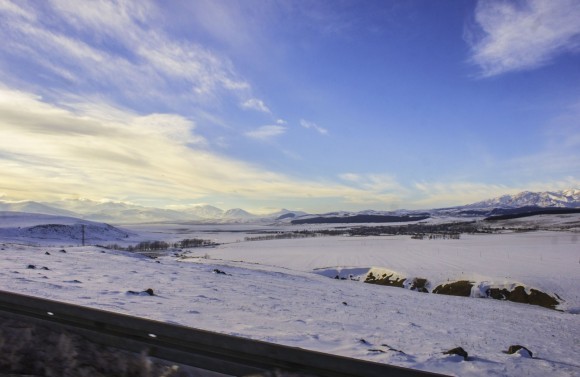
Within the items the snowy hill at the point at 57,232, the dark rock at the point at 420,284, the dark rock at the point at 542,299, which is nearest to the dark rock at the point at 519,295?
the dark rock at the point at 542,299

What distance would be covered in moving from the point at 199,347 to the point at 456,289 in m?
44.1

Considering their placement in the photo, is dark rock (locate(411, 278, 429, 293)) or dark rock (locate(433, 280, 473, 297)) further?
dark rock (locate(411, 278, 429, 293))

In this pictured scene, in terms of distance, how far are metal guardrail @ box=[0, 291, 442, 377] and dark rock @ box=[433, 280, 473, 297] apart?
4295 cm

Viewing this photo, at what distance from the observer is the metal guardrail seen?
136 inches

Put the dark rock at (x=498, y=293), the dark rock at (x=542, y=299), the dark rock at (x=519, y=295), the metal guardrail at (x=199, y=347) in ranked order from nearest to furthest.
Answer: the metal guardrail at (x=199, y=347) → the dark rock at (x=542, y=299) → the dark rock at (x=519, y=295) → the dark rock at (x=498, y=293)

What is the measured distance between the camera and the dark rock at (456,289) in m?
42.2

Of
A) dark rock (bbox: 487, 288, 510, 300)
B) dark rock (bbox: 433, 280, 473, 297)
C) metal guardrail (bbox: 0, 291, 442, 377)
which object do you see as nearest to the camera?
metal guardrail (bbox: 0, 291, 442, 377)

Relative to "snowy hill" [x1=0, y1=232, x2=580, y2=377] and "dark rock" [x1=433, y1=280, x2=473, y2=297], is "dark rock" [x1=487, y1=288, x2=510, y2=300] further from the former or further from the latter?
"snowy hill" [x1=0, y1=232, x2=580, y2=377]

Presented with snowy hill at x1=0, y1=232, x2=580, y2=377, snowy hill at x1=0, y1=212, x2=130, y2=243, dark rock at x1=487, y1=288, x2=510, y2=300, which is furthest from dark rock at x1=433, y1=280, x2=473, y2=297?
snowy hill at x1=0, y1=212, x2=130, y2=243

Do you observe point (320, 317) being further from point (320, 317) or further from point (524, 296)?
point (524, 296)

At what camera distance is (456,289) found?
1699 inches

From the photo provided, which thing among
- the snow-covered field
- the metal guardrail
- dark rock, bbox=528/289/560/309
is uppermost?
the metal guardrail

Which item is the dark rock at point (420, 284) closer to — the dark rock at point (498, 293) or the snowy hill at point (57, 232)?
the dark rock at point (498, 293)

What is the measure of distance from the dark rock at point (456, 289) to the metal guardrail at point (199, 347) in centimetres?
4295
